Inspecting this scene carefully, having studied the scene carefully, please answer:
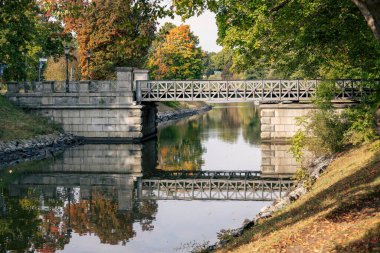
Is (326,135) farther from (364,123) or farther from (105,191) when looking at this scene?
(105,191)

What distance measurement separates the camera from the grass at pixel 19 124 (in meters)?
34.4

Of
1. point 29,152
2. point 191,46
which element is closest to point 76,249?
point 29,152

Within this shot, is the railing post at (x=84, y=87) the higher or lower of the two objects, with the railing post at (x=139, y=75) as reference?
lower

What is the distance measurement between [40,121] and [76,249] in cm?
2731

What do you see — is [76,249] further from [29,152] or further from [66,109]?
[66,109]

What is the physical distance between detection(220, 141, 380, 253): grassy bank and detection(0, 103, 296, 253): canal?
10.5ft

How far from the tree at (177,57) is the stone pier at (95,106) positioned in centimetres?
3586

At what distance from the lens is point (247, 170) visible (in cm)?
2834

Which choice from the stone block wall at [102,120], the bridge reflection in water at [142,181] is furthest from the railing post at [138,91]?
the bridge reflection in water at [142,181]

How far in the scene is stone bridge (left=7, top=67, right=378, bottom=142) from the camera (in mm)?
38500

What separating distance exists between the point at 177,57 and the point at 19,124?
46.0 m

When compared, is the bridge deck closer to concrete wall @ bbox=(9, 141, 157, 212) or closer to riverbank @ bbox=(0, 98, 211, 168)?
concrete wall @ bbox=(9, 141, 157, 212)

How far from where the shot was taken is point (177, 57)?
80.4 metres

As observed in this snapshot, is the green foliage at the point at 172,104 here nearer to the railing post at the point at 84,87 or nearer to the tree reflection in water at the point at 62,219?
the railing post at the point at 84,87
